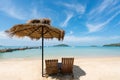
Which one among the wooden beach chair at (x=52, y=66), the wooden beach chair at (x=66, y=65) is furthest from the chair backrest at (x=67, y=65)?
the wooden beach chair at (x=52, y=66)

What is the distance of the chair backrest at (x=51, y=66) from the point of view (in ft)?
21.7

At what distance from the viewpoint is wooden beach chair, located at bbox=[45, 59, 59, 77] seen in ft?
21.7

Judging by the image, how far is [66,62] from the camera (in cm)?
671

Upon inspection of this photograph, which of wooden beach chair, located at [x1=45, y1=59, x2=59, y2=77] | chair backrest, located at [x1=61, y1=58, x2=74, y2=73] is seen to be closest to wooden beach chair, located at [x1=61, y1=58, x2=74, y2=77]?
chair backrest, located at [x1=61, y1=58, x2=74, y2=73]

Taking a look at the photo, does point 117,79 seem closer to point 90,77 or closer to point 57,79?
point 90,77

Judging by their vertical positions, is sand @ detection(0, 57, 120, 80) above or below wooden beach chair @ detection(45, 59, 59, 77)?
below

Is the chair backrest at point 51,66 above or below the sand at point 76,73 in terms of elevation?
above

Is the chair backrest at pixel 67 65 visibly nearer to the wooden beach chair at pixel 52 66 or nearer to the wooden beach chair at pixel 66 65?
the wooden beach chair at pixel 66 65

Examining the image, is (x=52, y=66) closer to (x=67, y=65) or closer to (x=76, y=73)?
(x=67, y=65)

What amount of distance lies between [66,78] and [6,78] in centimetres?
284

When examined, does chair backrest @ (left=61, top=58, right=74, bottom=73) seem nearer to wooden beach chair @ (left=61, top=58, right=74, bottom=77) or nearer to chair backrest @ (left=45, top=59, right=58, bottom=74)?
wooden beach chair @ (left=61, top=58, right=74, bottom=77)

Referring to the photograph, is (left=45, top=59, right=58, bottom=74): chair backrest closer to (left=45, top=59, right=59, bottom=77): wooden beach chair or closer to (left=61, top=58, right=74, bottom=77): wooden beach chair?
(left=45, top=59, right=59, bottom=77): wooden beach chair

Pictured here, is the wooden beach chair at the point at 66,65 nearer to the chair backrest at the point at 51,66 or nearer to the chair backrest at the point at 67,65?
the chair backrest at the point at 67,65

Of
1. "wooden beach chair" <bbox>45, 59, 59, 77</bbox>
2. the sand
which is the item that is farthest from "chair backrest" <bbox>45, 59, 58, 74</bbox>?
the sand
